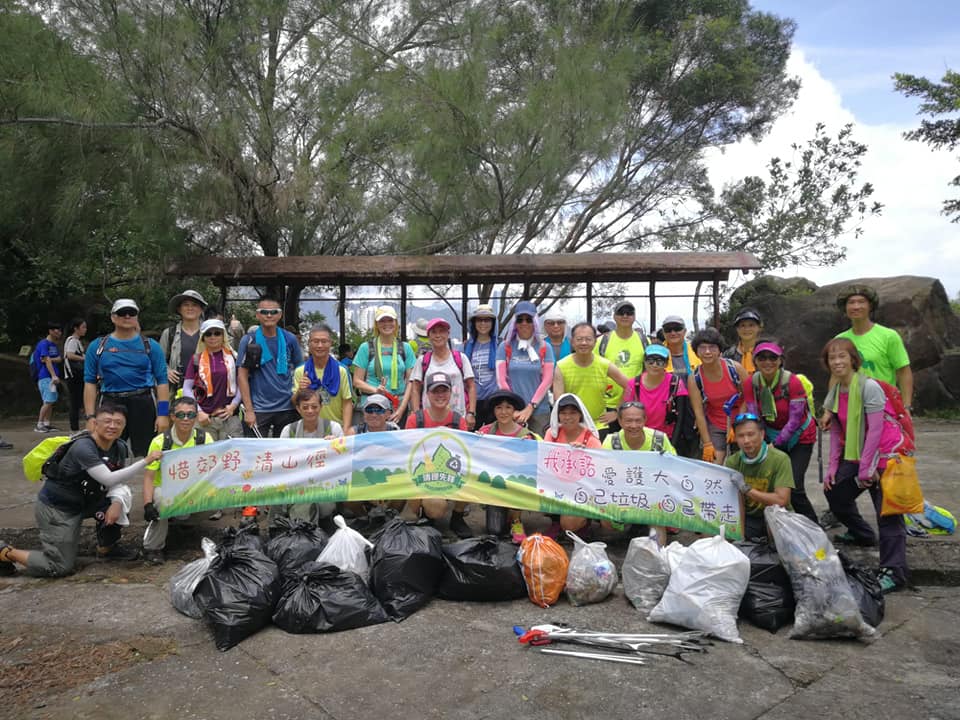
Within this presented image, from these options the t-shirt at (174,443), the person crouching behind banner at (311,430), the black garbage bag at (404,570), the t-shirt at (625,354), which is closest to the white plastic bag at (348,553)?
the black garbage bag at (404,570)

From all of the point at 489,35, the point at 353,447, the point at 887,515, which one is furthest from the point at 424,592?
the point at 489,35

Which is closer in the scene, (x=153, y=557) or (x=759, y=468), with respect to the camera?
(x=759, y=468)

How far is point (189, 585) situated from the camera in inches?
158

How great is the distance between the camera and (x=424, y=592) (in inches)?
158

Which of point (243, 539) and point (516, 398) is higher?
point (516, 398)

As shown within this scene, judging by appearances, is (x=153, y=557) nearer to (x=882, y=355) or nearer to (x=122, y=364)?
(x=122, y=364)

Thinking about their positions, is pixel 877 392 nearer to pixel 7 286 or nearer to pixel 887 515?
pixel 887 515

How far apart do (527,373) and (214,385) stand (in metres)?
2.38

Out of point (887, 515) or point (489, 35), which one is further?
point (489, 35)

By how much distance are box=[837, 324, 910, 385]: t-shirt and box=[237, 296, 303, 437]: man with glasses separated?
3983 millimetres

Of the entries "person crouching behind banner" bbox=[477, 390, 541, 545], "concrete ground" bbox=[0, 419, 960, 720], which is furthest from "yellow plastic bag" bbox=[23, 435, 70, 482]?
"person crouching behind banner" bbox=[477, 390, 541, 545]

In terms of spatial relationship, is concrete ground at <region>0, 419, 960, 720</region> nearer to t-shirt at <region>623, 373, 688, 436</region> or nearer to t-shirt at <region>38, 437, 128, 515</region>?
t-shirt at <region>38, 437, 128, 515</region>

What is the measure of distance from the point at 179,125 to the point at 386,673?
8.73m

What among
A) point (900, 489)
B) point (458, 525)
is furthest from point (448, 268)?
point (900, 489)
